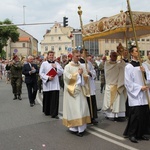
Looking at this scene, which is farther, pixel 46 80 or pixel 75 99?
pixel 46 80

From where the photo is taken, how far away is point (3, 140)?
6414 millimetres

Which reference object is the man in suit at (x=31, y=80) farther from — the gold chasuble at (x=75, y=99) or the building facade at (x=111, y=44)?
the gold chasuble at (x=75, y=99)

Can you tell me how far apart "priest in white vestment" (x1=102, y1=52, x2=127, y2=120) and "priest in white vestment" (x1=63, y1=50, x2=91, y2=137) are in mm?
1294

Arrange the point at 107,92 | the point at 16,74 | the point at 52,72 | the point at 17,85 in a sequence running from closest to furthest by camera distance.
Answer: the point at 107,92
the point at 52,72
the point at 17,85
the point at 16,74

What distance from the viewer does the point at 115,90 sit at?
26.5ft

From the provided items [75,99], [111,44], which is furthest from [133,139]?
[111,44]

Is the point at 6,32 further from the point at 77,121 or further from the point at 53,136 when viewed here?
the point at 77,121

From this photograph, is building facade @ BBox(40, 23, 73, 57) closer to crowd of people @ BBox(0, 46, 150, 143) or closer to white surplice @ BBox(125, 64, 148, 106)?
crowd of people @ BBox(0, 46, 150, 143)

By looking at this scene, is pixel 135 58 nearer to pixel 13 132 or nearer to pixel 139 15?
pixel 139 15

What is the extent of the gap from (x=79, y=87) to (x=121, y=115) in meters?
1.85

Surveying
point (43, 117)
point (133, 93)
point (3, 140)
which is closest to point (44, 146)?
point (3, 140)

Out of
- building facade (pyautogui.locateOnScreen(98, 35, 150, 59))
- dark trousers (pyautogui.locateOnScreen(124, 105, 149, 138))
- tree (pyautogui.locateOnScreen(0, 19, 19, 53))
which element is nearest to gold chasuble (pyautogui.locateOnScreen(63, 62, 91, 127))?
dark trousers (pyautogui.locateOnScreen(124, 105, 149, 138))

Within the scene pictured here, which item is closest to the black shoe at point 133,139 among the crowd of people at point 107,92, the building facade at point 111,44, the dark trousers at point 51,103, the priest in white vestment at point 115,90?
the crowd of people at point 107,92

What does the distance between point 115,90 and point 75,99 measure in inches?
68.5
